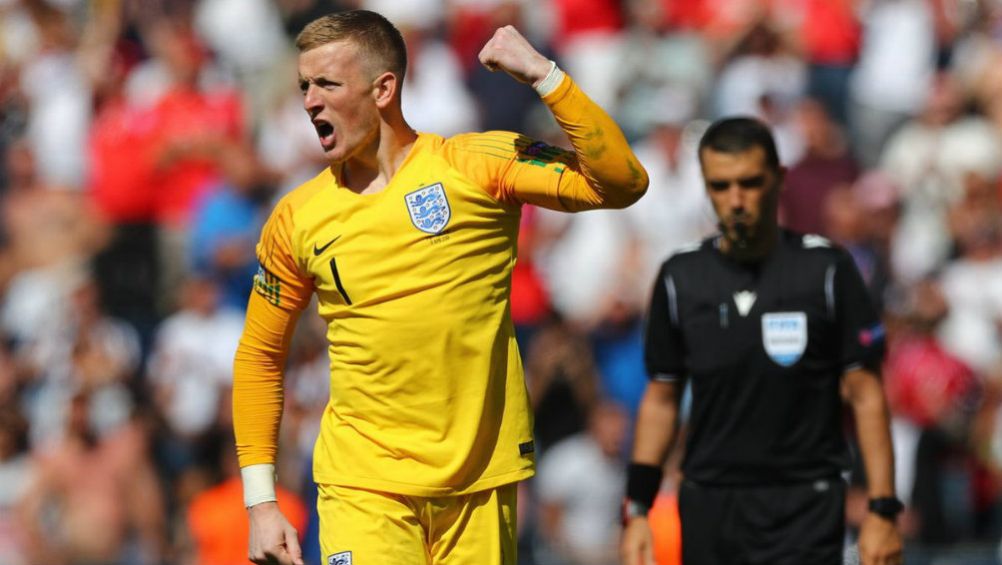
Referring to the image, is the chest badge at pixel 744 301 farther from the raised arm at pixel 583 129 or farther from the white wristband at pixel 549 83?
the white wristband at pixel 549 83

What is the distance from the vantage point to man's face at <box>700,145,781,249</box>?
6156mm

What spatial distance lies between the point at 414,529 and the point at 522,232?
20.9 ft

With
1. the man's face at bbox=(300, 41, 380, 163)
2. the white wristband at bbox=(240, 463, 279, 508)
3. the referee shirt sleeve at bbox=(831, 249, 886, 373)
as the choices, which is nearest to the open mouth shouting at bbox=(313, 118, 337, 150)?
the man's face at bbox=(300, 41, 380, 163)

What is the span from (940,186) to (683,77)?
209cm

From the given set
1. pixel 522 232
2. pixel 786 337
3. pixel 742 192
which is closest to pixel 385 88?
pixel 742 192

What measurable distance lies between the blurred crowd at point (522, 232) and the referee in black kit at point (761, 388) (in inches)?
142

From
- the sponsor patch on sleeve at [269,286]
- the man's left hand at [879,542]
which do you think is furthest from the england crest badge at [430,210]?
the man's left hand at [879,542]

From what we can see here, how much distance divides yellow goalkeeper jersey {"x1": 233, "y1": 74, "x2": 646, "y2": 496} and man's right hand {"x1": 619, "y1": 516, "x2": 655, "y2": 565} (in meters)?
1.12

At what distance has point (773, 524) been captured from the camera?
6043 millimetres

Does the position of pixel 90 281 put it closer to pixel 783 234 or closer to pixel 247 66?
pixel 247 66

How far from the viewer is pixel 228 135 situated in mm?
12109

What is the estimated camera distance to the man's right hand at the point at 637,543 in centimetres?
614

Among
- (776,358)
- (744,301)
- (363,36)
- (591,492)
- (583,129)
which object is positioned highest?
(363,36)

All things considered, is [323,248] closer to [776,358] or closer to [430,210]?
[430,210]
